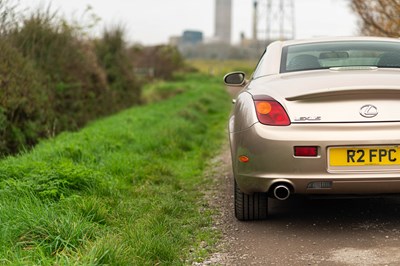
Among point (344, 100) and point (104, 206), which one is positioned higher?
point (344, 100)

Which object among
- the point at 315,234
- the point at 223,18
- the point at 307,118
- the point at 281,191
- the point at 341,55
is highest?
the point at 341,55

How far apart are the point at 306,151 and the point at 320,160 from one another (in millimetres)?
111

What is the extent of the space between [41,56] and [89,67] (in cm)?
285

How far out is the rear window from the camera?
5.07 metres

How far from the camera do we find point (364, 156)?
13.8 ft

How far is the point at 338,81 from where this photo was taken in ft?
14.5

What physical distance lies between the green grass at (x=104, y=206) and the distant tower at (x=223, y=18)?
129 metres

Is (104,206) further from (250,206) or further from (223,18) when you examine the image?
(223,18)

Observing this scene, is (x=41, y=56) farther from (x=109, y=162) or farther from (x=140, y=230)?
(x=140, y=230)

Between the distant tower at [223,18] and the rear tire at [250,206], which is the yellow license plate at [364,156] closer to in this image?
the rear tire at [250,206]

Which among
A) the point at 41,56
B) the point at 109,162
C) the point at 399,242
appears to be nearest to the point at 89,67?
the point at 41,56

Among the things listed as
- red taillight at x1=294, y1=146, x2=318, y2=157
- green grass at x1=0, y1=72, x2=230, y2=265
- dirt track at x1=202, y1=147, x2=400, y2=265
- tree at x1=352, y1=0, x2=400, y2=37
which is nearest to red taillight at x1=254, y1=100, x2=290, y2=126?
red taillight at x1=294, y1=146, x2=318, y2=157

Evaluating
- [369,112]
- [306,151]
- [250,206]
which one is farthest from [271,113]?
[250,206]

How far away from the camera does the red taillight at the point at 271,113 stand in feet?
14.3
